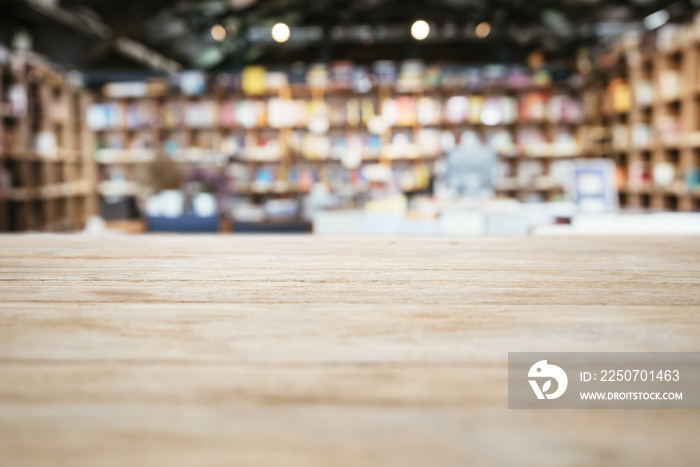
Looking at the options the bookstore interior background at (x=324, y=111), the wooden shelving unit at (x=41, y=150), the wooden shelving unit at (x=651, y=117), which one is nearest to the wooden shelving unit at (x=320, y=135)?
the bookstore interior background at (x=324, y=111)

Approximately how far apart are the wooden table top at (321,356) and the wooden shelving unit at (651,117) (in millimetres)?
6210

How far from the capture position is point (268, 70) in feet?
29.9

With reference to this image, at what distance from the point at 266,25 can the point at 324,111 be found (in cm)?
364

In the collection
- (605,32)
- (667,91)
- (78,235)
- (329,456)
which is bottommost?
(329,456)

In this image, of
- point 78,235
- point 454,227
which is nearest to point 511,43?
point 454,227

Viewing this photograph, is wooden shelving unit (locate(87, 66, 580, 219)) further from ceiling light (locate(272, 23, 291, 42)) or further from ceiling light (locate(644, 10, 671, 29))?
ceiling light (locate(272, 23, 291, 42))

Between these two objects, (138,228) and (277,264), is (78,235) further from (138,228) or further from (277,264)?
(138,228)

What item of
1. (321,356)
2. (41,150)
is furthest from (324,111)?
(321,356)

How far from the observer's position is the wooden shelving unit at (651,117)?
243 inches

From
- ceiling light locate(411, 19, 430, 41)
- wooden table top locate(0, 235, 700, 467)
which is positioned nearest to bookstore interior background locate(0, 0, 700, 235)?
ceiling light locate(411, 19, 430, 41)

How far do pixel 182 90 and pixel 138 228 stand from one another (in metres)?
5.10

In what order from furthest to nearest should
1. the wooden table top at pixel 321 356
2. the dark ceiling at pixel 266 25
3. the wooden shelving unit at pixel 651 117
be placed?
the dark ceiling at pixel 266 25 < the wooden shelving unit at pixel 651 117 < the wooden table top at pixel 321 356

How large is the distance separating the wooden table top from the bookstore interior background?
5499 millimetres

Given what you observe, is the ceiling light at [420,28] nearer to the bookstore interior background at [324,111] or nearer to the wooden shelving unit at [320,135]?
the bookstore interior background at [324,111]
